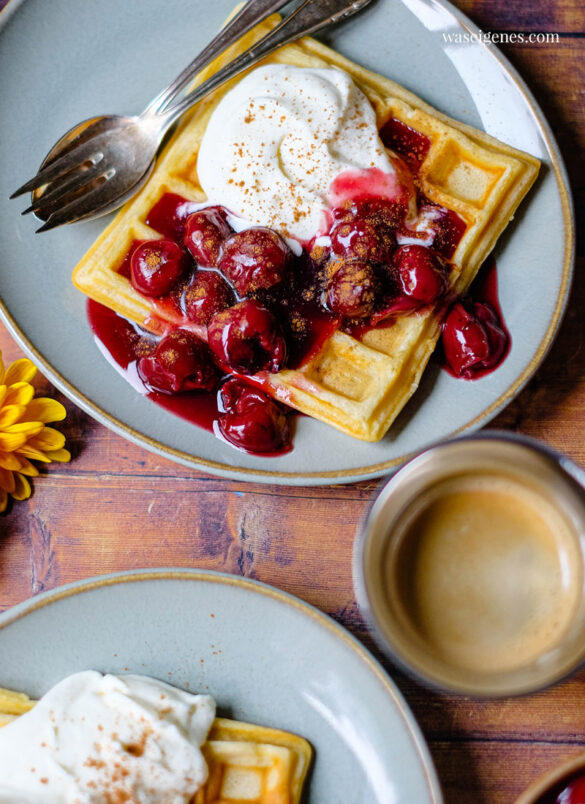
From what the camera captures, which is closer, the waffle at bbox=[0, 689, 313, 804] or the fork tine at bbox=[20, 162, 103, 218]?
the waffle at bbox=[0, 689, 313, 804]

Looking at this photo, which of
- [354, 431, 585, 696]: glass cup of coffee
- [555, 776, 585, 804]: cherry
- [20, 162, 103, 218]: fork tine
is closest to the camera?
A: [354, 431, 585, 696]: glass cup of coffee

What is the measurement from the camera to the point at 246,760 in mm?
1768

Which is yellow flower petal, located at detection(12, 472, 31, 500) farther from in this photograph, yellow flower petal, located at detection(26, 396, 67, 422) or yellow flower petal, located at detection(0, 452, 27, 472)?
yellow flower petal, located at detection(26, 396, 67, 422)

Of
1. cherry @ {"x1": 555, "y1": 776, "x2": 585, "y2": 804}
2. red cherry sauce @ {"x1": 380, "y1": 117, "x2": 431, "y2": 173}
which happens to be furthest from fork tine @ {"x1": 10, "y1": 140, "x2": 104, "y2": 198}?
cherry @ {"x1": 555, "y1": 776, "x2": 585, "y2": 804}

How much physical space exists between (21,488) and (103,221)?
720mm

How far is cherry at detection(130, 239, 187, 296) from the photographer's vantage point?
1.85 m

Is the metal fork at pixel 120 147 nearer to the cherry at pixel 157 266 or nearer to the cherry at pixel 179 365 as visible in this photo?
the cherry at pixel 157 266

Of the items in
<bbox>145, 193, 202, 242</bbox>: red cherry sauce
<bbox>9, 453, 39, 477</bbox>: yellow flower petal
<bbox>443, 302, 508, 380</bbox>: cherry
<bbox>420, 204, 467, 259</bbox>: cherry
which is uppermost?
<bbox>145, 193, 202, 242</bbox>: red cherry sauce

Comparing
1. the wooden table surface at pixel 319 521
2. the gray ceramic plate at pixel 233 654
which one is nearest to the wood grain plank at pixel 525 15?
the wooden table surface at pixel 319 521

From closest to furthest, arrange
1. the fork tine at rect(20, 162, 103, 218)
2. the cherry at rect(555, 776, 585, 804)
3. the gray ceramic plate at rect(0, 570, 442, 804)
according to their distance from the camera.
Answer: the cherry at rect(555, 776, 585, 804)
the gray ceramic plate at rect(0, 570, 442, 804)
the fork tine at rect(20, 162, 103, 218)

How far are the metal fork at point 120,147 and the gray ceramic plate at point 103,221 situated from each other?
6 centimetres

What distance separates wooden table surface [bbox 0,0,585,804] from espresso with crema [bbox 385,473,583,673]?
0.42m

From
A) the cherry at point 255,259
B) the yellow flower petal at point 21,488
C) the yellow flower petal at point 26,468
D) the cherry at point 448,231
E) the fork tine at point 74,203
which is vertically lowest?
the cherry at point 448,231

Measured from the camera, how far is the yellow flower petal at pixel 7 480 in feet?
6.47
